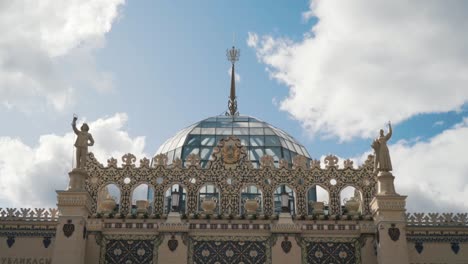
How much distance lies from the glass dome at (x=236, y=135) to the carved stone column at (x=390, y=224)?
9265mm

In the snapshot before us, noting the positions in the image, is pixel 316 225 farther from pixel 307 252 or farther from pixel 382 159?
pixel 382 159

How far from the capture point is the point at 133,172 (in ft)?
115

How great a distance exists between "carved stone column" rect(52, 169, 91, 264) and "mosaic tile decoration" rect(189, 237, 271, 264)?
5683 mm

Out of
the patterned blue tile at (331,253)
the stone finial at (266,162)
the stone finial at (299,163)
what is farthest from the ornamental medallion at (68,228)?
the stone finial at (299,163)

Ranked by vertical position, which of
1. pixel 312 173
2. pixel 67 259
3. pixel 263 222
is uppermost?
pixel 312 173

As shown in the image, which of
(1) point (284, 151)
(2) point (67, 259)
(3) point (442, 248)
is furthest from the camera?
(1) point (284, 151)

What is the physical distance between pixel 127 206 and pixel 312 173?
10.3 metres

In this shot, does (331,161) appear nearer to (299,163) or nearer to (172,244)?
(299,163)

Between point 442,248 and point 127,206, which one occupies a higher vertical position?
point 127,206

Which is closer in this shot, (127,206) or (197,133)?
(127,206)

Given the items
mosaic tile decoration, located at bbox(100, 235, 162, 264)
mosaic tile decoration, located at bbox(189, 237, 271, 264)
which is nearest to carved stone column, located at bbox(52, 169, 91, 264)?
mosaic tile decoration, located at bbox(100, 235, 162, 264)

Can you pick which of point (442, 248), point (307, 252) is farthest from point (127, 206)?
point (442, 248)

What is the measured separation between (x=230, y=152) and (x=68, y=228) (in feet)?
32.0

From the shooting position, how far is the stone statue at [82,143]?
110 ft
